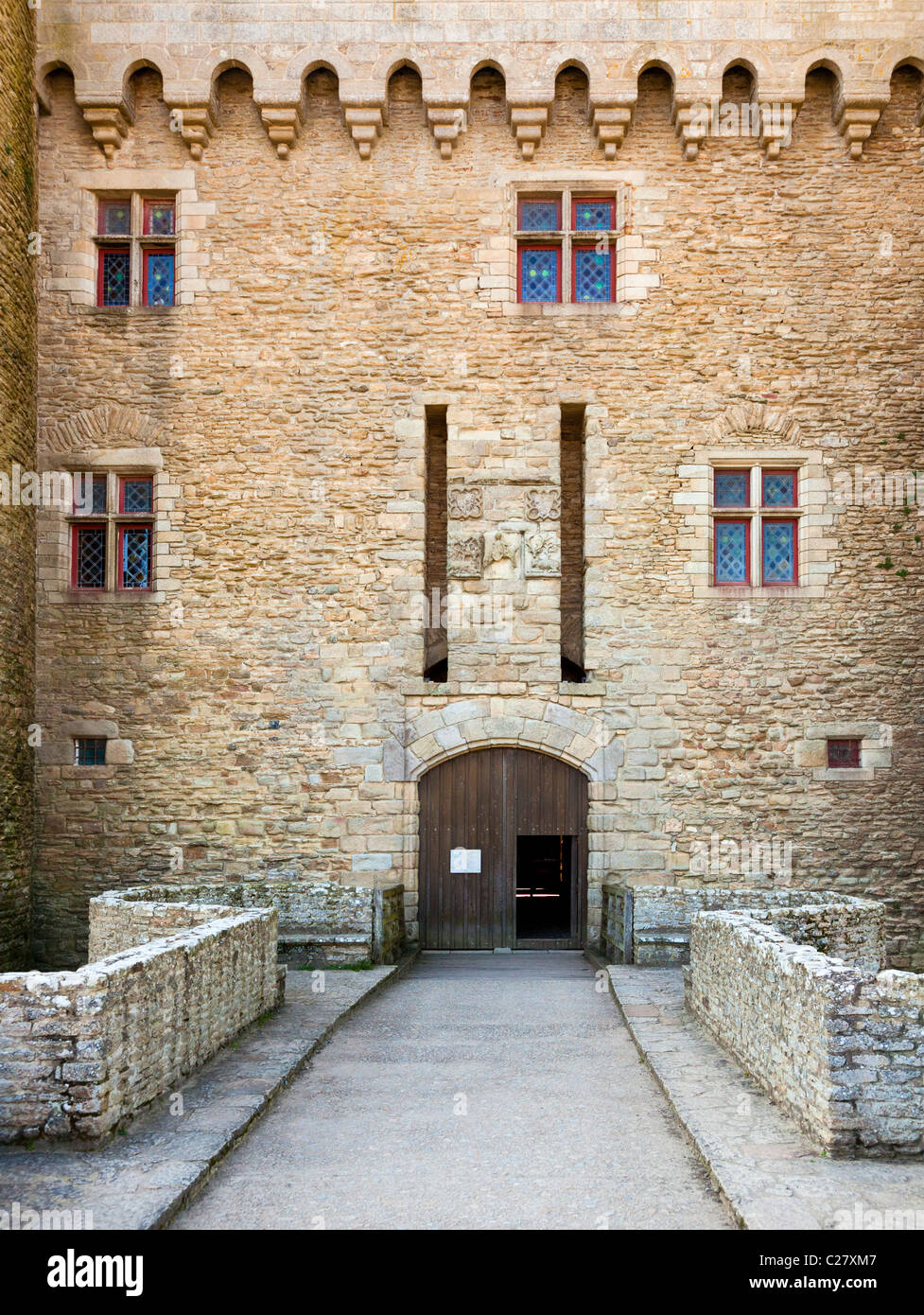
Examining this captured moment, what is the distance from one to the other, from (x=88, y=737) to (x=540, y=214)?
21.8 feet

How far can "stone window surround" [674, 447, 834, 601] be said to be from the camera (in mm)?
10875

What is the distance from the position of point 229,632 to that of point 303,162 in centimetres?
458

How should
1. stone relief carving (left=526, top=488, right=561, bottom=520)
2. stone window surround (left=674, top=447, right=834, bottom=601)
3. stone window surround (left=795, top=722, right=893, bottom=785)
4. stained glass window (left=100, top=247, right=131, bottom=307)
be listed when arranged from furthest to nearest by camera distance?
stained glass window (left=100, top=247, right=131, bottom=307) → stone relief carving (left=526, top=488, right=561, bottom=520) → stone window surround (left=674, top=447, right=834, bottom=601) → stone window surround (left=795, top=722, right=893, bottom=785)

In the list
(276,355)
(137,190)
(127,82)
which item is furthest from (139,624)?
(127,82)

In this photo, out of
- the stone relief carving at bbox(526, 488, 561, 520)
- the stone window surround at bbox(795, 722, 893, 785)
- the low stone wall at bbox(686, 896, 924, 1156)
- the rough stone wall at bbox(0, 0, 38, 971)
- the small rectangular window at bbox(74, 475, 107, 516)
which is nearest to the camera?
the low stone wall at bbox(686, 896, 924, 1156)

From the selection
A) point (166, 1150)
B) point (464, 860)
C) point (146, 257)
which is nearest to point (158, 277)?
point (146, 257)

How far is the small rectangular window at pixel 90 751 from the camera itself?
36.1 ft

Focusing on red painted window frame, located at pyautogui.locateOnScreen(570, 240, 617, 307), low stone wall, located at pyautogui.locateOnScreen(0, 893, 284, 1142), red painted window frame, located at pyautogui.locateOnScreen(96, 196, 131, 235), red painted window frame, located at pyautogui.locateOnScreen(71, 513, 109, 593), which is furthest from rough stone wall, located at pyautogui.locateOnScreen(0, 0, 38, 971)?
red painted window frame, located at pyautogui.locateOnScreen(570, 240, 617, 307)

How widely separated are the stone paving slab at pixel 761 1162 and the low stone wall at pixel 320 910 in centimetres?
345

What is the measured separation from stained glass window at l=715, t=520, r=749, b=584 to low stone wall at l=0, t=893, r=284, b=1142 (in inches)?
251

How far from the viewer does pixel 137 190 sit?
1127 centimetres

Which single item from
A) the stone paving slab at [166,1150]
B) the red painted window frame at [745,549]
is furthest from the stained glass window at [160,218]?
the stone paving slab at [166,1150]

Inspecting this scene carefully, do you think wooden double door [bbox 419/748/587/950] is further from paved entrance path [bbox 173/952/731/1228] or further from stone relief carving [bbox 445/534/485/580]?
paved entrance path [bbox 173/952/731/1228]

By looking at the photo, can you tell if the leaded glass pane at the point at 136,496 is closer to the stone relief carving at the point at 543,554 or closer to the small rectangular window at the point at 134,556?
the small rectangular window at the point at 134,556
